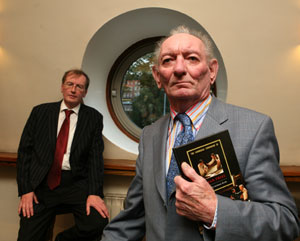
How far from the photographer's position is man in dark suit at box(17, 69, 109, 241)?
1.93m

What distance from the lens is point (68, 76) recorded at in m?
2.16

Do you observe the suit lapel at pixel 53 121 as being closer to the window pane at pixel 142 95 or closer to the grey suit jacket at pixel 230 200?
the window pane at pixel 142 95

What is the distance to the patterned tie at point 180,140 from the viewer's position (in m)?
0.91

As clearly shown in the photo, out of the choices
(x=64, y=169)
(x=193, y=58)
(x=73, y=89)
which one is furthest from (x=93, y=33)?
(x=193, y=58)

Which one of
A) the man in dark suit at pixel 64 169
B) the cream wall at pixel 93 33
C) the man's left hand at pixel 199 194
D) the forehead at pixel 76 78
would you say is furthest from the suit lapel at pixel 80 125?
the man's left hand at pixel 199 194

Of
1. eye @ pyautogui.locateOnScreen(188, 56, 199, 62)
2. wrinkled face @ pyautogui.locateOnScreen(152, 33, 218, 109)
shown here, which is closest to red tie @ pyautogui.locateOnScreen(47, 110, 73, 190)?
wrinkled face @ pyautogui.locateOnScreen(152, 33, 218, 109)

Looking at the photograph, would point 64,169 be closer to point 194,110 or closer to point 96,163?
point 96,163

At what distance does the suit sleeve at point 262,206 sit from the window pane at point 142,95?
6.80 feet

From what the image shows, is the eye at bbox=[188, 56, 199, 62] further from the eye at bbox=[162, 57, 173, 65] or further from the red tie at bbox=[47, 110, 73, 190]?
the red tie at bbox=[47, 110, 73, 190]

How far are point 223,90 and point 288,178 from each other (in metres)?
0.93

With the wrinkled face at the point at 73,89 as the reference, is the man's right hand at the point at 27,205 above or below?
below

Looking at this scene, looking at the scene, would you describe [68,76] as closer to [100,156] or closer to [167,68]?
[100,156]

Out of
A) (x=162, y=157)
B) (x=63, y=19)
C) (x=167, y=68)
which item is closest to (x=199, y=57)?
(x=167, y=68)

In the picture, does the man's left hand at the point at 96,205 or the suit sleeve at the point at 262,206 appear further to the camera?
the man's left hand at the point at 96,205
